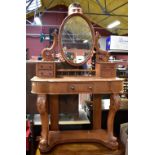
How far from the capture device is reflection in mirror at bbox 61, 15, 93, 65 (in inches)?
71.6

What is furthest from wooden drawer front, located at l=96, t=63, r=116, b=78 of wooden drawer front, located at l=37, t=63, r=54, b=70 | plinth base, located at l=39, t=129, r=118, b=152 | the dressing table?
plinth base, located at l=39, t=129, r=118, b=152

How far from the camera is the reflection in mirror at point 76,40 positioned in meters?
1.82

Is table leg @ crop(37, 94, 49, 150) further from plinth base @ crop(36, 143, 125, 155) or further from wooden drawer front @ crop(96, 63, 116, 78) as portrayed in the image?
wooden drawer front @ crop(96, 63, 116, 78)

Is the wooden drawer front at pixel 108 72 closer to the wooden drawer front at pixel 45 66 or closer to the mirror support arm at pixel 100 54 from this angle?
the mirror support arm at pixel 100 54

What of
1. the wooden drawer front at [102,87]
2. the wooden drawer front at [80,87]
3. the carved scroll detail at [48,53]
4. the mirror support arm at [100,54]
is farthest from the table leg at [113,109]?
the carved scroll detail at [48,53]

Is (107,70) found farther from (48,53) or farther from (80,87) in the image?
(48,53)

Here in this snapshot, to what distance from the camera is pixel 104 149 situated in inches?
67.3

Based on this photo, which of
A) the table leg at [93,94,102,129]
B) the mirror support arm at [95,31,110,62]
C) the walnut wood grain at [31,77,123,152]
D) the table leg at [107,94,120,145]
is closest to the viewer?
the walnut wood grain at [31,77,123,152]
